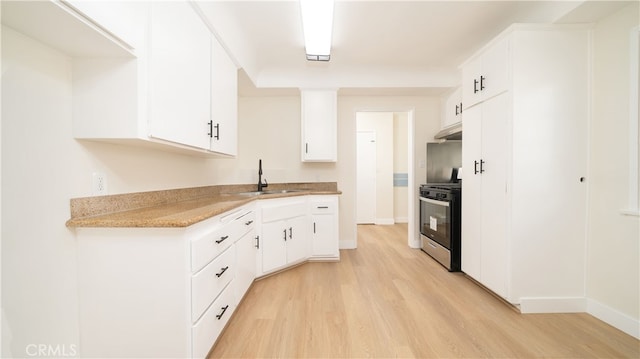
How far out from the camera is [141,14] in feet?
3.73

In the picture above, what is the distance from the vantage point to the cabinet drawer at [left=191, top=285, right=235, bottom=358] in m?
1.21

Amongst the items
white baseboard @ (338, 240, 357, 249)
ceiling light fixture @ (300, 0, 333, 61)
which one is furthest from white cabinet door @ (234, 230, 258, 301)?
ceiling light fixture @ (300, 0, 333, 61)

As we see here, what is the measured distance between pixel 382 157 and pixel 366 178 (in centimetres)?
62

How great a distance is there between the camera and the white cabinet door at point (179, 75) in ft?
4.02

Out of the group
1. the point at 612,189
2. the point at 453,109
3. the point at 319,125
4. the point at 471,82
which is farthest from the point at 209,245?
the point at 453,109

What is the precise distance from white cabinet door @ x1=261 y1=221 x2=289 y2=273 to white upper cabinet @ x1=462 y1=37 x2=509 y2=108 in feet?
7.41

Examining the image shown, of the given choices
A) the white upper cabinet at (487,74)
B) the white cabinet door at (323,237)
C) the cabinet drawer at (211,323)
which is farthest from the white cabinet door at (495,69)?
the cabinet drawer at (211,323)

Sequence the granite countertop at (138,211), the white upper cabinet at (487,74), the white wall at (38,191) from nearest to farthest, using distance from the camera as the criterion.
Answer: the white wall at (38,191) → the granite countertop at (138,211) → the white upper cabinet at (487,74)

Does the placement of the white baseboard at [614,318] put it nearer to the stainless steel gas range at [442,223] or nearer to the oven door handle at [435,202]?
the stainless steel gas range at [442,223]

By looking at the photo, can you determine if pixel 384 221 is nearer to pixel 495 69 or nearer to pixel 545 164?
pixel 545 164

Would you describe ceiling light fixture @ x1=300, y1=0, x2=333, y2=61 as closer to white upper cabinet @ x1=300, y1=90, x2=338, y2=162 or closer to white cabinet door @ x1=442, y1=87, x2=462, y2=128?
white upper cabinet @ x1=300, y1=90, x2=338, y2=162

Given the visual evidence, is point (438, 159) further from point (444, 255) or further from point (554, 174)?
point (554, 174)

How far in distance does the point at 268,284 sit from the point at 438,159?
9.20 feet

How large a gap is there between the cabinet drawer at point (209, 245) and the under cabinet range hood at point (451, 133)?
2.75 metres
